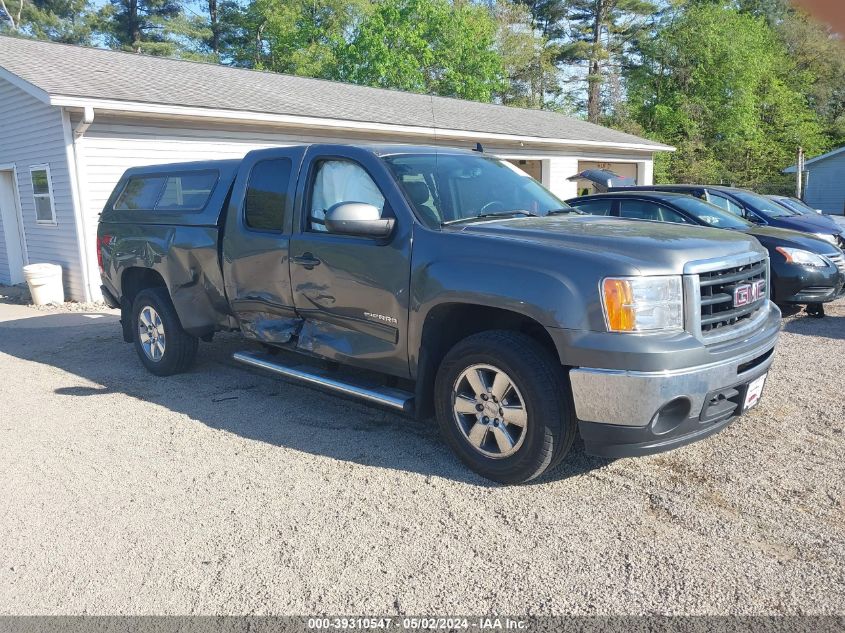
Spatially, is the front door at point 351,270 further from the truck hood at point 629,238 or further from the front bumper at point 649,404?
the front bumper at point 649,404

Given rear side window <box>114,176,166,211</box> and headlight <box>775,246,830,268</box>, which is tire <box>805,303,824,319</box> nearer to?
headlight <box>775,246,830,268</box>

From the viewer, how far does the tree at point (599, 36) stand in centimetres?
4259

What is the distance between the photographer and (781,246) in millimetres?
8172

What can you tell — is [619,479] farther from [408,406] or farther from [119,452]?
[119,452]

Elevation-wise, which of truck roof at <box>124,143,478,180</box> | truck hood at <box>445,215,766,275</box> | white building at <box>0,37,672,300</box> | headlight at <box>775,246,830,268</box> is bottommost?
headlight at <box>775,246,830,268</box>

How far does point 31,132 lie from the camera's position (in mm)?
11797

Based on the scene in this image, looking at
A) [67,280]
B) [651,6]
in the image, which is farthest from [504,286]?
[651,6]

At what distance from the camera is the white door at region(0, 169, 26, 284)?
43.9ft

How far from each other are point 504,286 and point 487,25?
35.5 meters

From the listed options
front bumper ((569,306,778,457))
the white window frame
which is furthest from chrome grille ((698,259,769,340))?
the white window frame

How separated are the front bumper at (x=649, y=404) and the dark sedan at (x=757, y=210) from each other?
285 inches

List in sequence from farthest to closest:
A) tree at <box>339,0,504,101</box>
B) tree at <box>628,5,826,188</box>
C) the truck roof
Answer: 1. tree at <box>628,5,826,188</box>
2. tree at <box>339,0,504,101</box>
3. the truck roof

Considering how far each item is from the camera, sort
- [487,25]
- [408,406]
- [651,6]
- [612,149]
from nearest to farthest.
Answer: [408,406], [612,149], [487,25], [651,6]

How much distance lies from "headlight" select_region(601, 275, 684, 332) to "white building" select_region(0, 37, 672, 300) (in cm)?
586
